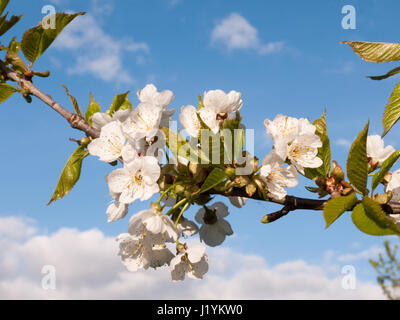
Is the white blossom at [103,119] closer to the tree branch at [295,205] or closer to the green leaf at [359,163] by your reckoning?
the tree branch at [295,205]

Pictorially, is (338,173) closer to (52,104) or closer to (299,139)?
(299,139)

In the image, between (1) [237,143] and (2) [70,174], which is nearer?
(1) [237,143]

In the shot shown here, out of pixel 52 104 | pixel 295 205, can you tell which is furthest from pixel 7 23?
pixel 295 205

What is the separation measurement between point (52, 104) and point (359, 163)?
1.16m

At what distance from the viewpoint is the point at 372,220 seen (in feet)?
3.74

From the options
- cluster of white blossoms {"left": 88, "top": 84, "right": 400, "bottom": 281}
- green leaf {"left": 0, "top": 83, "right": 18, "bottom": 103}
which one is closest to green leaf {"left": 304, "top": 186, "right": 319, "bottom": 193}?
cluster of white blossoms {"left": 88, "top": 84, "right": 400, "bottom": 281}

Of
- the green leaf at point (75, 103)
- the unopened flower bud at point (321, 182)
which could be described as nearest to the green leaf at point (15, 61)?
the green leaf at point (75, 103)

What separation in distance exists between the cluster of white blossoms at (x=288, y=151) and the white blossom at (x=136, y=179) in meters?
0.34

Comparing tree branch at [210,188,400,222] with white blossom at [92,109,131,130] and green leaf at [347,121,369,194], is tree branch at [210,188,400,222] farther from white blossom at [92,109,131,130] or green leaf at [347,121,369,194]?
white blossom at [92,109,131,130]

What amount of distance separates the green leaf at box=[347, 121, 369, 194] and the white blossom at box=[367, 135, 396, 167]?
0.39 metres

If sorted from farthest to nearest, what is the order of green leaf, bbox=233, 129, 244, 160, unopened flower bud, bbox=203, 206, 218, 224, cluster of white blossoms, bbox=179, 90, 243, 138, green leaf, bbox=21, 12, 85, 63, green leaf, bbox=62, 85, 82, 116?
green leaf, bbox=21, 12, 85, 63 < green leaf, bbox=62, 85, 82, 116 < unopened flower bud, bbox=203, 206, 218, 224 < cluster of white blossoms, bbox=179, 90, 243, 138 < green leaf, bbox=233, 129, 244, 160

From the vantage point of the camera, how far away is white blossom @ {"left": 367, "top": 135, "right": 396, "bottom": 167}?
1584 millimetres

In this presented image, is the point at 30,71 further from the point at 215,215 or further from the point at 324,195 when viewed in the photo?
the point at 324,195

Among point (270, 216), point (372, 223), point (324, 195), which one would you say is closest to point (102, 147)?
point (270, 216)
